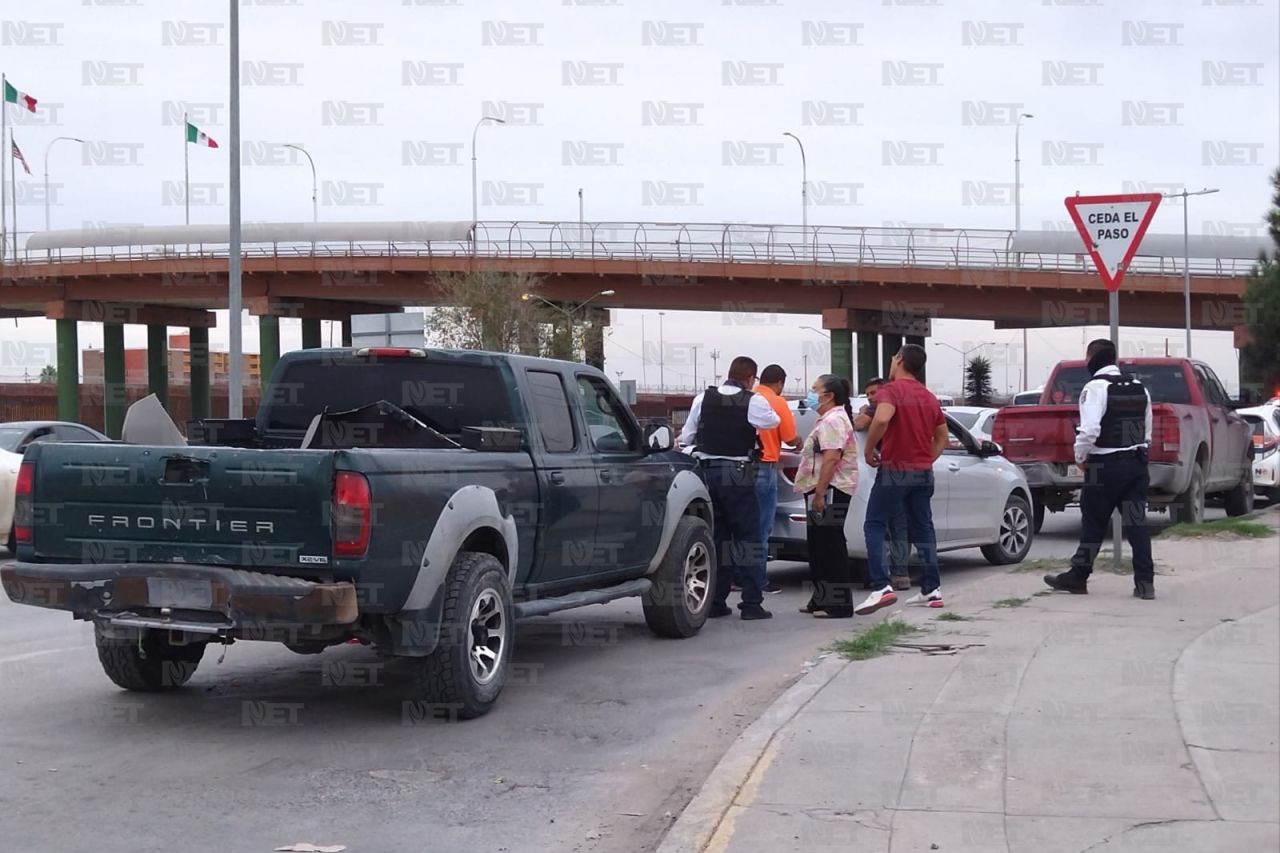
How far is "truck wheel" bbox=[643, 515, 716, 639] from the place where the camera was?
9984 millimetres

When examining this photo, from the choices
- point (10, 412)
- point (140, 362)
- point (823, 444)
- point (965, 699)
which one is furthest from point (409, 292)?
point (140, 362)

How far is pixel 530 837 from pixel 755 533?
5.49m

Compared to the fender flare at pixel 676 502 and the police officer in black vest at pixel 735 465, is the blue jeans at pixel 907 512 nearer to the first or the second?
the police officer in black vest at pixel 735 465

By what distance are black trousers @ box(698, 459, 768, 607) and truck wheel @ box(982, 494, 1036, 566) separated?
14.4 ft

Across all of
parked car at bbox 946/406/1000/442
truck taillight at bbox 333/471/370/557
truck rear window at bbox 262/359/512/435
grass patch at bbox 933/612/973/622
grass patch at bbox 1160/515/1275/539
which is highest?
truck rear window at bbox 262/359/512/435

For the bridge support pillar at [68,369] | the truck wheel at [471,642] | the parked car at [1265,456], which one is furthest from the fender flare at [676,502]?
the bridge support pillar at [68,369]

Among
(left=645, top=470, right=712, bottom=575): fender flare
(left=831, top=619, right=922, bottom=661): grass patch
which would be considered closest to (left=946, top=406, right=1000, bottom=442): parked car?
(left=645, top=470, right=712, bottom=575): fender flare

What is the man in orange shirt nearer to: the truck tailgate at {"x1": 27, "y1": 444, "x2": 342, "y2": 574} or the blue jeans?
the blue jeans

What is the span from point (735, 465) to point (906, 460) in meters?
1.24

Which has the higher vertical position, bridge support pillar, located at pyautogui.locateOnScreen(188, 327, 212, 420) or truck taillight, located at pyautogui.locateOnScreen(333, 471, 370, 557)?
bridge support pillar, located at pyautogui.locateOnScreen(188, 327, 212, 420)

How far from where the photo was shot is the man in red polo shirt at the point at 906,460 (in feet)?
34.9

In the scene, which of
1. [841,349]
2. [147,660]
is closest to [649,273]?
[841,349]

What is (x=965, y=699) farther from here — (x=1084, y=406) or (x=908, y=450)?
(x=1084, y=406)

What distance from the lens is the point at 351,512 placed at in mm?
6699
